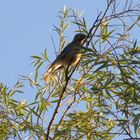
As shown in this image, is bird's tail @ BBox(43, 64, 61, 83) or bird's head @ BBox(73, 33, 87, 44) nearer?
bird's tail @ BBox(43, 64, 61, 83)

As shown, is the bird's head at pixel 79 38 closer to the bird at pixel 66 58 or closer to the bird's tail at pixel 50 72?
the bird at pixel 66 58

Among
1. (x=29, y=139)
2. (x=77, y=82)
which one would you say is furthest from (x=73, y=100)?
(x=29, y=139)

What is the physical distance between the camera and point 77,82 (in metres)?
4.50

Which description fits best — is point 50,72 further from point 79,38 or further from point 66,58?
point 79,38

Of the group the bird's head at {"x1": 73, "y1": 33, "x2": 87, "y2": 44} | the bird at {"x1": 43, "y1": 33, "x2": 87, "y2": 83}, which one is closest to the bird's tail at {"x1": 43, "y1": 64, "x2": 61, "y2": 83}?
the bird at {"x1": 43, "y1": 33, "x2": 87, "y2": 83}

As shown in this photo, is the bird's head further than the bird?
Yes

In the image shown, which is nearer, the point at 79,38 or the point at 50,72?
the point at 50,72

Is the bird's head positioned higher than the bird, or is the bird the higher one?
the bird's head

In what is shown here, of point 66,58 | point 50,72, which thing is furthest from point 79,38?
point 50,72

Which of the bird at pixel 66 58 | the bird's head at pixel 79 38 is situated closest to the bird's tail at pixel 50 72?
the bird at pixel 66 58

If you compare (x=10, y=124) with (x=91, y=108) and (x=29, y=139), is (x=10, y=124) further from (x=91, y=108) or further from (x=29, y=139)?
(x=91, y=108)

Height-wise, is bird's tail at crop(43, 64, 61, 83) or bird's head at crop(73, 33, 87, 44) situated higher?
bird's head at crop(73, 33, 87, 44)

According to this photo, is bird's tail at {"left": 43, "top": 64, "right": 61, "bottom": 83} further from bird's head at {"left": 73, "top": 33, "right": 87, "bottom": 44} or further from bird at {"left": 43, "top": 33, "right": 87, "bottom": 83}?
bird's head at {"left": 73, "top": 33, "right": 87, "bottom": 44}

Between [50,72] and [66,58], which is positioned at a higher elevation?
[66,58]
